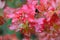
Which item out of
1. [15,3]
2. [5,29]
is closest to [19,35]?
[5,29]

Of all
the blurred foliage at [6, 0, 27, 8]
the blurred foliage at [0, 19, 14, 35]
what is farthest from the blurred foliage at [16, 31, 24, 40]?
the blurred foliage at [6, 0, 27, 8]

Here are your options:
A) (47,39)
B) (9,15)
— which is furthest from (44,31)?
(9,15)

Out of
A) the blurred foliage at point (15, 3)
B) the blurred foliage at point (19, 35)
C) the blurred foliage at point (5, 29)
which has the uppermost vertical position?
the blurred foliage at point (15, 3)

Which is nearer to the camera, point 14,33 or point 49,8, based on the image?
point 49,8

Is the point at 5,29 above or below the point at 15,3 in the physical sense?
below

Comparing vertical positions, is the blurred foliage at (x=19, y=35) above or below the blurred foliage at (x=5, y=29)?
below

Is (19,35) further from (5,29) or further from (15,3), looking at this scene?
(15,3)

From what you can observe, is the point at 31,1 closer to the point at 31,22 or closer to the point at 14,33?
the point at 31,22

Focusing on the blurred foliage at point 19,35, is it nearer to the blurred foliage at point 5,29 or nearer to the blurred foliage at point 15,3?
the blurred foliage at point 5,29

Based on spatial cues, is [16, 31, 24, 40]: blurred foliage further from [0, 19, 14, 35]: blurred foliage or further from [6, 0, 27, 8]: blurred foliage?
[6, 0, 27, 8]: blurred foliage

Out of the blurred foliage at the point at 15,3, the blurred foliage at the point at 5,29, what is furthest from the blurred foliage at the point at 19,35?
the blurred foliage at the point at 15,3

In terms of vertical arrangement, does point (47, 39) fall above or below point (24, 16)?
below
